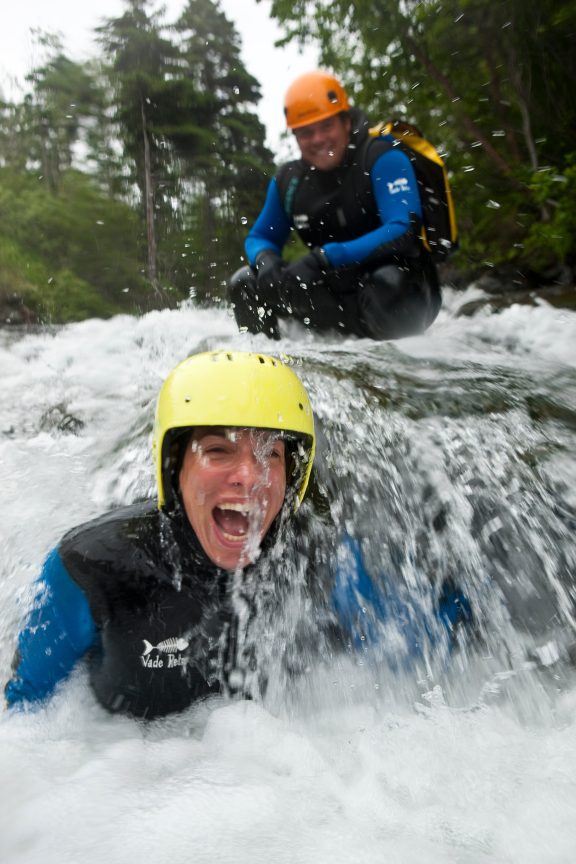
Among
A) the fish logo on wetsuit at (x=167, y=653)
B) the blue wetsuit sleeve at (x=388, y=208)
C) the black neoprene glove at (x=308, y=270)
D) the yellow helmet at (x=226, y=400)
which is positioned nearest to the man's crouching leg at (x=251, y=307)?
the black neoprene glove at (x=308, y=270)

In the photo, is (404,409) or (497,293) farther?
(497,293)

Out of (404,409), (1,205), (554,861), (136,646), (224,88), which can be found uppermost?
(224,88)

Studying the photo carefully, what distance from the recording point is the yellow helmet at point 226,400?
6.63 ft

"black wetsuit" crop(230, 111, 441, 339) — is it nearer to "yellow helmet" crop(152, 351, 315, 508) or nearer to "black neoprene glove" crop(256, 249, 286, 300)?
"black neoprene glove" crop(256, 249, 286, 300)

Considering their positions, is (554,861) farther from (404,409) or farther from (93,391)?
(93,391)

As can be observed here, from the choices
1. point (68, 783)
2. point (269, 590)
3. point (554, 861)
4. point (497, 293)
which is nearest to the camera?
point (554, 861)

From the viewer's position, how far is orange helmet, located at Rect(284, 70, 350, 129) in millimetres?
4441

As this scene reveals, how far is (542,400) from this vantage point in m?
3.46

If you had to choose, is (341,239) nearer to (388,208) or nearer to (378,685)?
(388,208)

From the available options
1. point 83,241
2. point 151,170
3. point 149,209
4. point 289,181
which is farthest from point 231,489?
point 151,170

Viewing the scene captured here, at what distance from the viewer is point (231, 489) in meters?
2.00

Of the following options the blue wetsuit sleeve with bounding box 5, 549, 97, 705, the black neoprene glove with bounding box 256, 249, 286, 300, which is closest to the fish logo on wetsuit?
the blue wetsuit sleeve with bounding box 5, 549, 97, 705

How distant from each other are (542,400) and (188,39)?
65.3ft

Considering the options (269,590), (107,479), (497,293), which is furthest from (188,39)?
(269,590)
